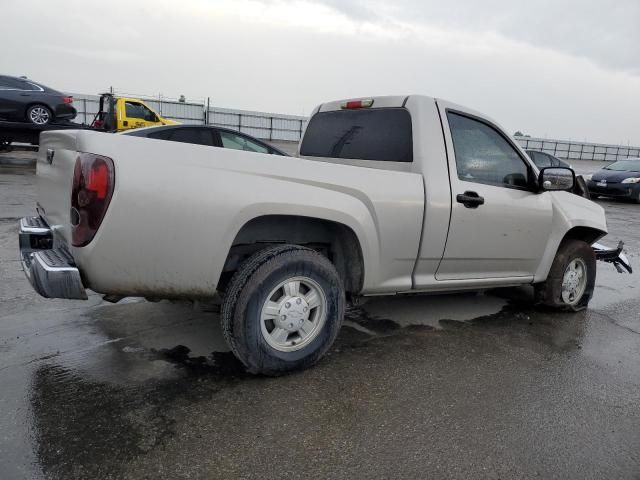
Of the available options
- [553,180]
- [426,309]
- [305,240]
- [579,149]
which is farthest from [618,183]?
[579,149]

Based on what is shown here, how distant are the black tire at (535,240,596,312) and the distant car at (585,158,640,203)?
1240cm

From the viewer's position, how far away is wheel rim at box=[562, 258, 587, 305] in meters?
4.70

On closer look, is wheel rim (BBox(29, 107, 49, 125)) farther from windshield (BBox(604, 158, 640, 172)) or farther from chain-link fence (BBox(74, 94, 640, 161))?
windshield (BBox(604, 158, 640, 172))

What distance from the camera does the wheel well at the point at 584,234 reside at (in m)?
4.76

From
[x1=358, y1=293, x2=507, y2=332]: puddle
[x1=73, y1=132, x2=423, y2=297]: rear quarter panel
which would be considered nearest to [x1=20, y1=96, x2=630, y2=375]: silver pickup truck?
[x1=73, y1=132, x2=423, y2=297]: rear quarter panel

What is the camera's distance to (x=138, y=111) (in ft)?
52.5

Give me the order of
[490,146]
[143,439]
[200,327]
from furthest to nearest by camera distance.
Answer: [490,146] → [200,327] → [143,439]

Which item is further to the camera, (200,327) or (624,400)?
(200,327)

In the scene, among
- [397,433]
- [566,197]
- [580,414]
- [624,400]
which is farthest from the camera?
[566,197]

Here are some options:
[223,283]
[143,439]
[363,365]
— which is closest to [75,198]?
[223,283]

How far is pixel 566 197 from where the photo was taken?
15.2 ft

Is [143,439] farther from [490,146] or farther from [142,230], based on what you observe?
[490,146]

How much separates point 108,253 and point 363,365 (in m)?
1.74

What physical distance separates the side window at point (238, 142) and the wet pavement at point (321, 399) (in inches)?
219
